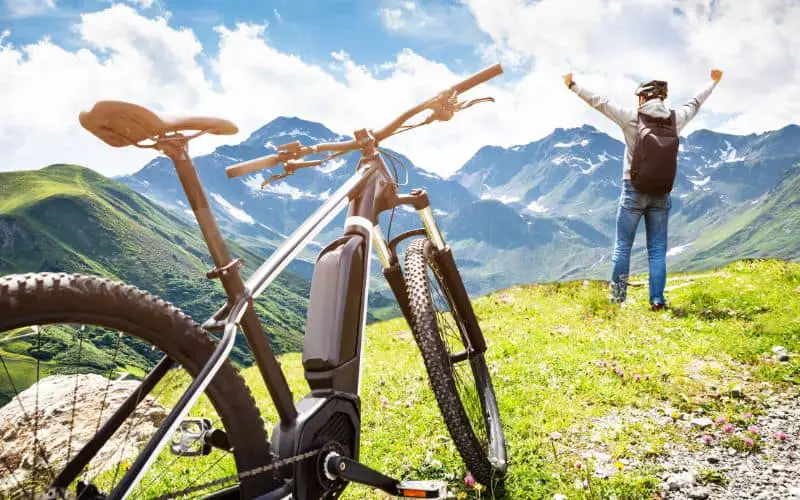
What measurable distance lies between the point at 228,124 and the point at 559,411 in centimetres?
495

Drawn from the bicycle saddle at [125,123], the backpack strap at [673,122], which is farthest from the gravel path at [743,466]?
the backpack strap at [673,122]

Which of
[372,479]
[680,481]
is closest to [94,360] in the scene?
[372,479]

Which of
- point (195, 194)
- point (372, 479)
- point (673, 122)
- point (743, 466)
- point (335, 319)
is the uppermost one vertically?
point (673, 122)

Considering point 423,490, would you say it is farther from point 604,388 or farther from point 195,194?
point 604,388

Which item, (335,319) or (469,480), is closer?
(335,319)

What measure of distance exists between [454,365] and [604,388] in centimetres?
282

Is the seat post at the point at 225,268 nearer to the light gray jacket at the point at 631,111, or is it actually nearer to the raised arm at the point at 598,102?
the light gray jacket at the point at 631,111

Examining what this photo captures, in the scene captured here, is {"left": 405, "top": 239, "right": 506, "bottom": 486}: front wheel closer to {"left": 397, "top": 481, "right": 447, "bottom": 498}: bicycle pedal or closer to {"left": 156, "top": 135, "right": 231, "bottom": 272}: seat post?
{"left": 397, "top": 481, "right": 447, "bottom": 498}: bicycle pedal

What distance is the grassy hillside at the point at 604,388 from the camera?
5.21 m

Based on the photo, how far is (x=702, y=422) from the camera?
5.80 metres

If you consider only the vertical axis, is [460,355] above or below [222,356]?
below

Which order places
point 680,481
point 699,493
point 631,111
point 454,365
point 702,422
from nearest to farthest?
point 699,493 < point 680,481 < point 454,365 < point 702,422 < point 631,111

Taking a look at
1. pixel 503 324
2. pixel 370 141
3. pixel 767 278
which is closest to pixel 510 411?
pixel 370 141

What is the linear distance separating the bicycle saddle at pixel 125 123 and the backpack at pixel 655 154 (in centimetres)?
975
